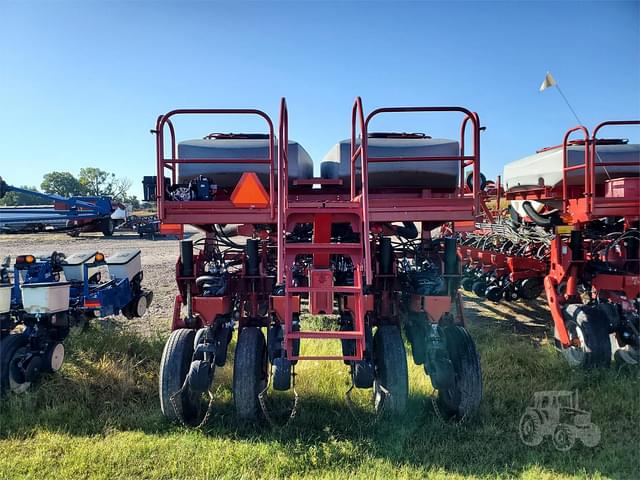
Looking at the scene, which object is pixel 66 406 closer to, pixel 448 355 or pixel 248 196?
pixel 248 196

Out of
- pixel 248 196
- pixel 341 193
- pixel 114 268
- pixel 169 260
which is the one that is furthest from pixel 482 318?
pixel 169 260

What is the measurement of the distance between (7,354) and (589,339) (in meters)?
6.49

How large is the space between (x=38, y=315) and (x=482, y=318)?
7260 millimetres

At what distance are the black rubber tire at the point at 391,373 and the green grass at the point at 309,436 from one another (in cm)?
14

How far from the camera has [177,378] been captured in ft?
12.5

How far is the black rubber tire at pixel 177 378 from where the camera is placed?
12.4ft

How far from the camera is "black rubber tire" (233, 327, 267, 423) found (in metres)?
3.72

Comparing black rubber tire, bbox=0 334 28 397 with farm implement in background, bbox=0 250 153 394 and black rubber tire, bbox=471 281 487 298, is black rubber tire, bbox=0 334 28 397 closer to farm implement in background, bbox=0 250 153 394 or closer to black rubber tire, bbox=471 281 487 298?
farm implement in background, bbox=0 250 153 394

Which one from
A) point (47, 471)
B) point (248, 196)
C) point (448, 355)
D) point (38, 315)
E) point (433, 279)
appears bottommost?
point (47, 471)

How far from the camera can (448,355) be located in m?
3.86

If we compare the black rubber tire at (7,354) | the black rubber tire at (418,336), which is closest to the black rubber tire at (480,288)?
the black rubber tire at (418,336)

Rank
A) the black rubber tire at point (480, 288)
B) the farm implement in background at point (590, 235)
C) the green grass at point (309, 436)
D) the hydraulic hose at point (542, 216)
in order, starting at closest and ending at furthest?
the green grass at point (309, 436) → the farm implement in background at point (590, 235) → the hydraulic hose at point (542, 216) → the black rubber tire at point (480, 288)

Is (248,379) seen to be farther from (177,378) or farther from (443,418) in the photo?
(443,418)

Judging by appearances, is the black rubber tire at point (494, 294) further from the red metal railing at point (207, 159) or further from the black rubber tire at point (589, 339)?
the red metal railing at point (207, 159)
